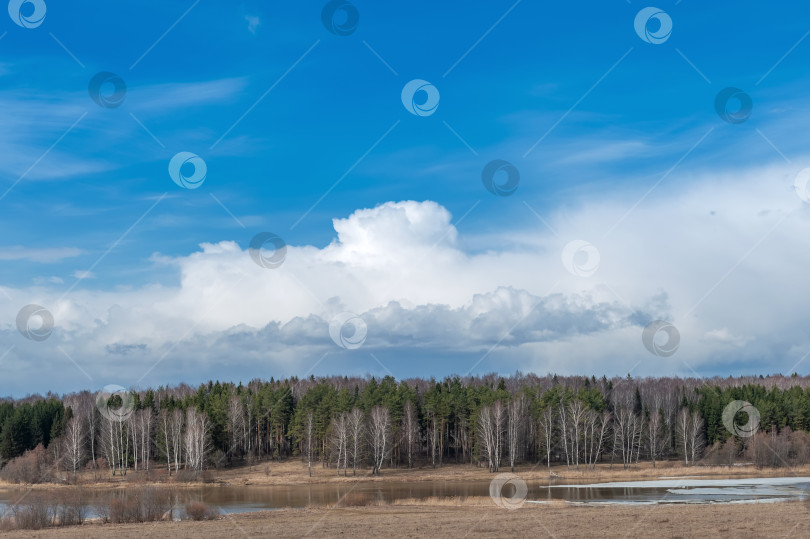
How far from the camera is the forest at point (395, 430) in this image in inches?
4377

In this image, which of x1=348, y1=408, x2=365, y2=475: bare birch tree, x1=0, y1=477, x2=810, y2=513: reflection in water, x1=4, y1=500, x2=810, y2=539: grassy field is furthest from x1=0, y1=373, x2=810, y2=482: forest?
x1=4, y1=500, x2=810, y2=539: grassy field

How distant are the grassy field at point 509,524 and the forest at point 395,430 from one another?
6041cm

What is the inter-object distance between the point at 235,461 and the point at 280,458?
7558 mm

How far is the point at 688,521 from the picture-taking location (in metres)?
39.5

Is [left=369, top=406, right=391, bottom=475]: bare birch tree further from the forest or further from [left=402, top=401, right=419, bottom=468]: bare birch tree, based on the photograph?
[left=402, top=401, right=419, bottom=468]: bare birch tree

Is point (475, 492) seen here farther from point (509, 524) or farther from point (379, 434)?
point (509, 524)

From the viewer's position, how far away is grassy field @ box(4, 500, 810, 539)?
35719 millimetres

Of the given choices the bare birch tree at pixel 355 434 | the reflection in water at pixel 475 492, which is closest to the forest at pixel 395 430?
the bare birch tree at pixel 355 434

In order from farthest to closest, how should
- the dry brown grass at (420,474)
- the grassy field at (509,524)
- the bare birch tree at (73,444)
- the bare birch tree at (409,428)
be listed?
the bare birch tree at (409,428) < the bare birch tree at (73,444) < the dry brown grass at (420,474) < the grassy field at (509,524)

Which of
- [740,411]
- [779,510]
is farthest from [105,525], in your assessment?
[740,411]

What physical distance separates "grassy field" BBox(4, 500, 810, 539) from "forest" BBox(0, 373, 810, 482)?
60408 mm

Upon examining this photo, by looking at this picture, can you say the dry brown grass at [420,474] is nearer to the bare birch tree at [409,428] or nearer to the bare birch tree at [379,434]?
the bare birch tree at [379,434]

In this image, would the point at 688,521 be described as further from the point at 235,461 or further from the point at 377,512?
the point at 235,461

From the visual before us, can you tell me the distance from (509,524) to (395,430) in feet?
252
